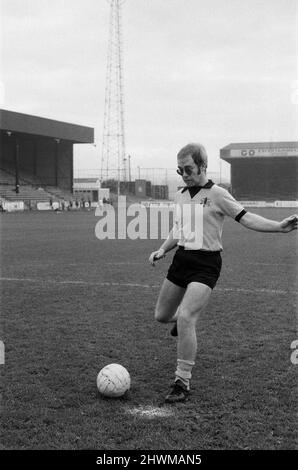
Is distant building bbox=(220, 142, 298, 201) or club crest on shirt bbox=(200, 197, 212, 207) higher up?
distant building bbox=(220, 142, 298, 201)

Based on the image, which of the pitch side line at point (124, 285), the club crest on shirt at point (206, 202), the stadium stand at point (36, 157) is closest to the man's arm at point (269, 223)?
the club crest on shirt at point (206, 202)

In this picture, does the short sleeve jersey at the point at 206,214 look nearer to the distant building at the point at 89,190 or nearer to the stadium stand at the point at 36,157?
the stadium stand at the point at 36,157

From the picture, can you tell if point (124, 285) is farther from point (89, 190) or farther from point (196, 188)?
point (89, 190)

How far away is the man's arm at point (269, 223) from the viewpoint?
467 centimetres

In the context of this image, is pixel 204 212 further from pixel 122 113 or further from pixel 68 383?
pixel 122 113

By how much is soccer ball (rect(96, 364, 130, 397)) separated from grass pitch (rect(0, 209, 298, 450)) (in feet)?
0.28

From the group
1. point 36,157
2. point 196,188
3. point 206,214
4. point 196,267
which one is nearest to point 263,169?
point 36,157

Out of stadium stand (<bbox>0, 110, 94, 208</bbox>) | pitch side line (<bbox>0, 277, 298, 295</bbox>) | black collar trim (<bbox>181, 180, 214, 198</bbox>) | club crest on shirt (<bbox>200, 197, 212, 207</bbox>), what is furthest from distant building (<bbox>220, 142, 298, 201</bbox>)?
club crest on shirt (<bbox>200, 197, 212, 207</bbox>)

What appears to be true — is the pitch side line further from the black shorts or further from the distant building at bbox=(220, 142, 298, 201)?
the distant building at bbox=(220, 142, 298, 201)

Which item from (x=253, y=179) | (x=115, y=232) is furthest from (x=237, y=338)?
(x=253, y=179)

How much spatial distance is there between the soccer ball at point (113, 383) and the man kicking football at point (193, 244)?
1.37 ft

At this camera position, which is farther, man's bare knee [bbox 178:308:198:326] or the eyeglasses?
the eyeglasses

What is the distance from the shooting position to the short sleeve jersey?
16.4 feet
